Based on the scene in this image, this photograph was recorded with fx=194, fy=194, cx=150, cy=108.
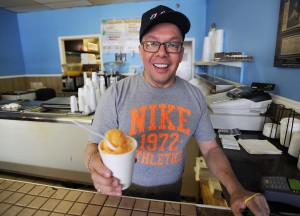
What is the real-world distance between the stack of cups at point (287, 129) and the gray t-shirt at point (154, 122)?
501mm

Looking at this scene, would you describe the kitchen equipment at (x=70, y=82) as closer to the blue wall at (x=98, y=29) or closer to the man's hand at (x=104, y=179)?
the blue wall at (x=98, y=29)

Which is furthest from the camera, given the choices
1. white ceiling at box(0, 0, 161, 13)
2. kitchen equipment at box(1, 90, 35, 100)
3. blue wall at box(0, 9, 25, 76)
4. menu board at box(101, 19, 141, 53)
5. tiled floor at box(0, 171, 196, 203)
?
blue wall at box(0, 9, 25, 76)

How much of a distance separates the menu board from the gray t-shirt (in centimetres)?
372

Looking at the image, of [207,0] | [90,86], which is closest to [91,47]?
[207,0]

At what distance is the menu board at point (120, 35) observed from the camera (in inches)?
176

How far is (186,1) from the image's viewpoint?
4.24m

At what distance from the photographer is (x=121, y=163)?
24.4 inches

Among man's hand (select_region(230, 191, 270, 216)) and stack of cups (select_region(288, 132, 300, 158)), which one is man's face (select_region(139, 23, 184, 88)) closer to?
man's hand (select_region(230, 191, 270, 216))

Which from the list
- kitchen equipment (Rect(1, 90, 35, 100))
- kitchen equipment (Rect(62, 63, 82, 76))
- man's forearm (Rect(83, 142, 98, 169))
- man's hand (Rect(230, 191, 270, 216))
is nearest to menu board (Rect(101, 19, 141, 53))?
kitchen equipment (Rect(62, 63, 82, 76))

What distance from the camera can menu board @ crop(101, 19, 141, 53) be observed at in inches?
Result: 176

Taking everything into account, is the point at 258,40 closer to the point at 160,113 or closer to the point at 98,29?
the point at 160,113

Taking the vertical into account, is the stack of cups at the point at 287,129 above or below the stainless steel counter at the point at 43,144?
above

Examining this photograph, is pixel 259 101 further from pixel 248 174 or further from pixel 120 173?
pixel 120 173

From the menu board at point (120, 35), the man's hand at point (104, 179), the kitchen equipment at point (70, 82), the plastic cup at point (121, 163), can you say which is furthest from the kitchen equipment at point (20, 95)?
the plastic cup at point (121, 163)
